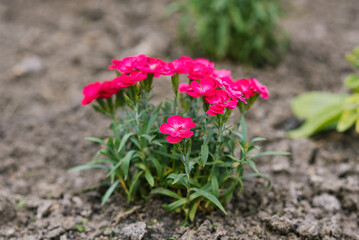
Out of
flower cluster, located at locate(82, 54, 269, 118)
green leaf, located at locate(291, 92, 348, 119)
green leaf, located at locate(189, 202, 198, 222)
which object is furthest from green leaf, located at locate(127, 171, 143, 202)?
green leaf, located at locate(291, 92, 348, 119)

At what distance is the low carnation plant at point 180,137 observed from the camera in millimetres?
1431

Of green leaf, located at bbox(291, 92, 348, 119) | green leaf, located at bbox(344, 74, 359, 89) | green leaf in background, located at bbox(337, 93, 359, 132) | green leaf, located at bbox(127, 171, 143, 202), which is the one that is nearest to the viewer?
green leaf, located at bbox(127, 171, 143, 202)

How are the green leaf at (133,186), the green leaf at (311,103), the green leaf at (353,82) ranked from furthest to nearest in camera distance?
1. the green leaf at (311,103)
2. the green leaf at (353,82)
3. the green leaf at (133,186)

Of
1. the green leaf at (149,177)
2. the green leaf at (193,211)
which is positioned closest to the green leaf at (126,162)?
the green leaf at (149,177)

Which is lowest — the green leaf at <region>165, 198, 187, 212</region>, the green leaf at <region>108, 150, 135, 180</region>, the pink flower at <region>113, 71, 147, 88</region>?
the green leaf at <region>165, 198, 187, 212</region>

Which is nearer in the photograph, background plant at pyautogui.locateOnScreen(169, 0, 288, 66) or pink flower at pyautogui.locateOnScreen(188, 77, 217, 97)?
pink flower at pyautogui.locateOnScreen(188, 77, 217, 97)

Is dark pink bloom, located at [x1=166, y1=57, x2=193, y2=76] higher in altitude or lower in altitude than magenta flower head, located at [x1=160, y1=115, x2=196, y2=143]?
higher

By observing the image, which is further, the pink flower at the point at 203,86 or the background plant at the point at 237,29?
the background plant at the point at 237,29

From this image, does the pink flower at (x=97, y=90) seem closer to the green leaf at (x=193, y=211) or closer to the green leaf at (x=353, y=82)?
the green leaf at (x=193, y=211)

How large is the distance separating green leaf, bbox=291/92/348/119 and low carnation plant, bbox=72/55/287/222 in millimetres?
1083

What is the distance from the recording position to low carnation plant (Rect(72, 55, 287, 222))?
4.69ft

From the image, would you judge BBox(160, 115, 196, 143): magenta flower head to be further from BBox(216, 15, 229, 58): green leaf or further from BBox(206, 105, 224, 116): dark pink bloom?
BBox(216, 15, 229, 58): green leaf

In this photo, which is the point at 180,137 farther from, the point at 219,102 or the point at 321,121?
the point at 321,121

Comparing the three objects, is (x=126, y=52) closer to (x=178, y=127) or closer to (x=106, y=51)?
(x=106, y=51)
